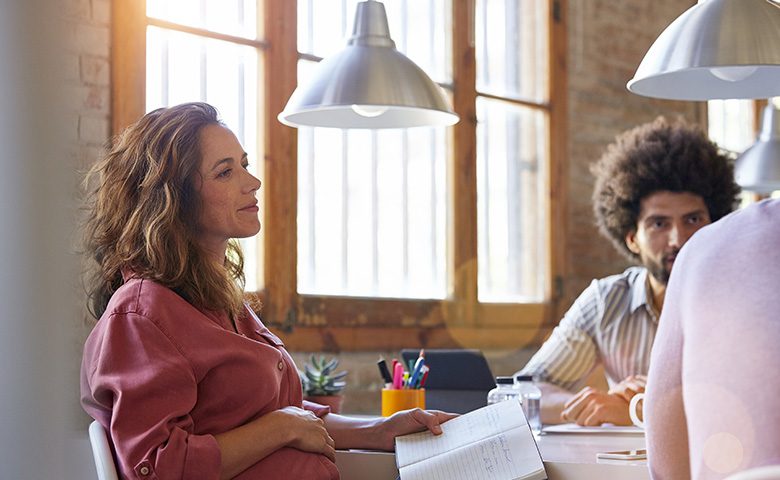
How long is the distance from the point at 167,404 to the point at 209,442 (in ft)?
0.32

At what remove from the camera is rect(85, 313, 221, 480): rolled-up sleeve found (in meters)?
1.73

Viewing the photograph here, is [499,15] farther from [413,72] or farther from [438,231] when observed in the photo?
[413,72]

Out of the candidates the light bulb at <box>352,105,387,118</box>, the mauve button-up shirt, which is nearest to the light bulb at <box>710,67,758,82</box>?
the light bulb at <box>352,105,387,118</box>

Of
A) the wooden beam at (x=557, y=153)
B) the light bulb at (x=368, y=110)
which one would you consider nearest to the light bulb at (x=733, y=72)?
the light bulb at (x=368, y=110)

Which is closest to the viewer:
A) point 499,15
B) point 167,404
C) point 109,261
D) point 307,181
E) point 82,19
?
point 167,404

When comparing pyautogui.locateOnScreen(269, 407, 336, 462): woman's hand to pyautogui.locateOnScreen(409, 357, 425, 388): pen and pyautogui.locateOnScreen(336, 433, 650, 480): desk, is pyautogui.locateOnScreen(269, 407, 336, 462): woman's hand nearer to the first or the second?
pyautogui.locateOnScreen(336, 433, 650, 480): desk

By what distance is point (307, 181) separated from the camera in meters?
4.20

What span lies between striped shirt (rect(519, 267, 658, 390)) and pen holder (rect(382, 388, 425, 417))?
3.20 feet

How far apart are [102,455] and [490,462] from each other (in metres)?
0.65

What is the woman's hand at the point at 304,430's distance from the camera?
1927 millimetres

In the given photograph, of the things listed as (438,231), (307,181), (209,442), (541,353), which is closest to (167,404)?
(209,442)

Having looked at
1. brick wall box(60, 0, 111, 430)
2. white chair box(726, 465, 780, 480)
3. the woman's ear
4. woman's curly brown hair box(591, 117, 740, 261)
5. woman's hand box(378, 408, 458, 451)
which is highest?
brick wall box(60, 0, 111, 430)

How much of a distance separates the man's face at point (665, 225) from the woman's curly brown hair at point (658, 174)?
4 centimetres

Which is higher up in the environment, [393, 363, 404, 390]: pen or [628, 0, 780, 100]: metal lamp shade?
[628, 0, 780, 100]: metal lamp shade
